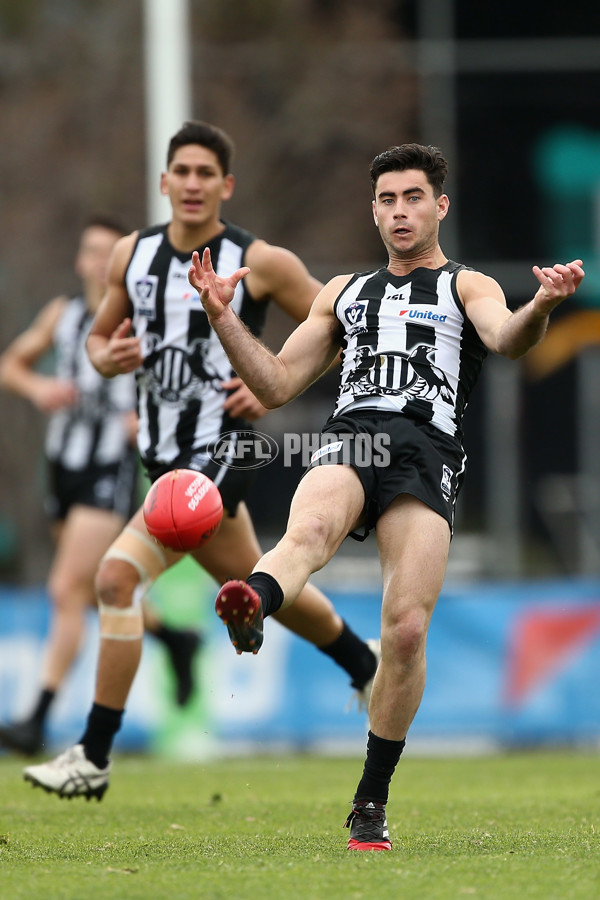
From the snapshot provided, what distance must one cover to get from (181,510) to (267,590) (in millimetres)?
852

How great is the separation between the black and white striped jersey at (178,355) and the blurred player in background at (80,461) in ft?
8.73

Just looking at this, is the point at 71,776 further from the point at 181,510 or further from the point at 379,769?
the point at 379,769

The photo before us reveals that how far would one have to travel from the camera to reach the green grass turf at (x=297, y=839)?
4.21 meters

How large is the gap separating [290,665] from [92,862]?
249 inches

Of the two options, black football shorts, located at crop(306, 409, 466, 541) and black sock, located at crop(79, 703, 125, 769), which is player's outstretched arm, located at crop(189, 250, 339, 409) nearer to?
black football shorts, located at crop(306, 409, 466, 541)

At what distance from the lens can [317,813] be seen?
20.9ft

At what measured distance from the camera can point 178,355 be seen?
657 centimetres

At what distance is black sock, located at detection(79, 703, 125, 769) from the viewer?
650 centimetres

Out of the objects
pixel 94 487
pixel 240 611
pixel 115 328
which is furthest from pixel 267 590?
pixel 94 487

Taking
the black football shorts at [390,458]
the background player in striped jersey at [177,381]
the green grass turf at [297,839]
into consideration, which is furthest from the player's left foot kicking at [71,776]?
the black football shorts at [390,458]

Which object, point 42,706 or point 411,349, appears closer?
point 411,349

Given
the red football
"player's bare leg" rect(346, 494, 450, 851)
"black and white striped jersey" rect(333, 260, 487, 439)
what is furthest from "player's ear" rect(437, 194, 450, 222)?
the red football

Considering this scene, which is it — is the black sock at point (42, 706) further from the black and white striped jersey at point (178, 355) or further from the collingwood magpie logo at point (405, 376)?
the collingwood magpie logo at point (405, 376)

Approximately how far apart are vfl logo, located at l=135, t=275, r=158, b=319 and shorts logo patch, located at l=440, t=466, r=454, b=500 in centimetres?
190
